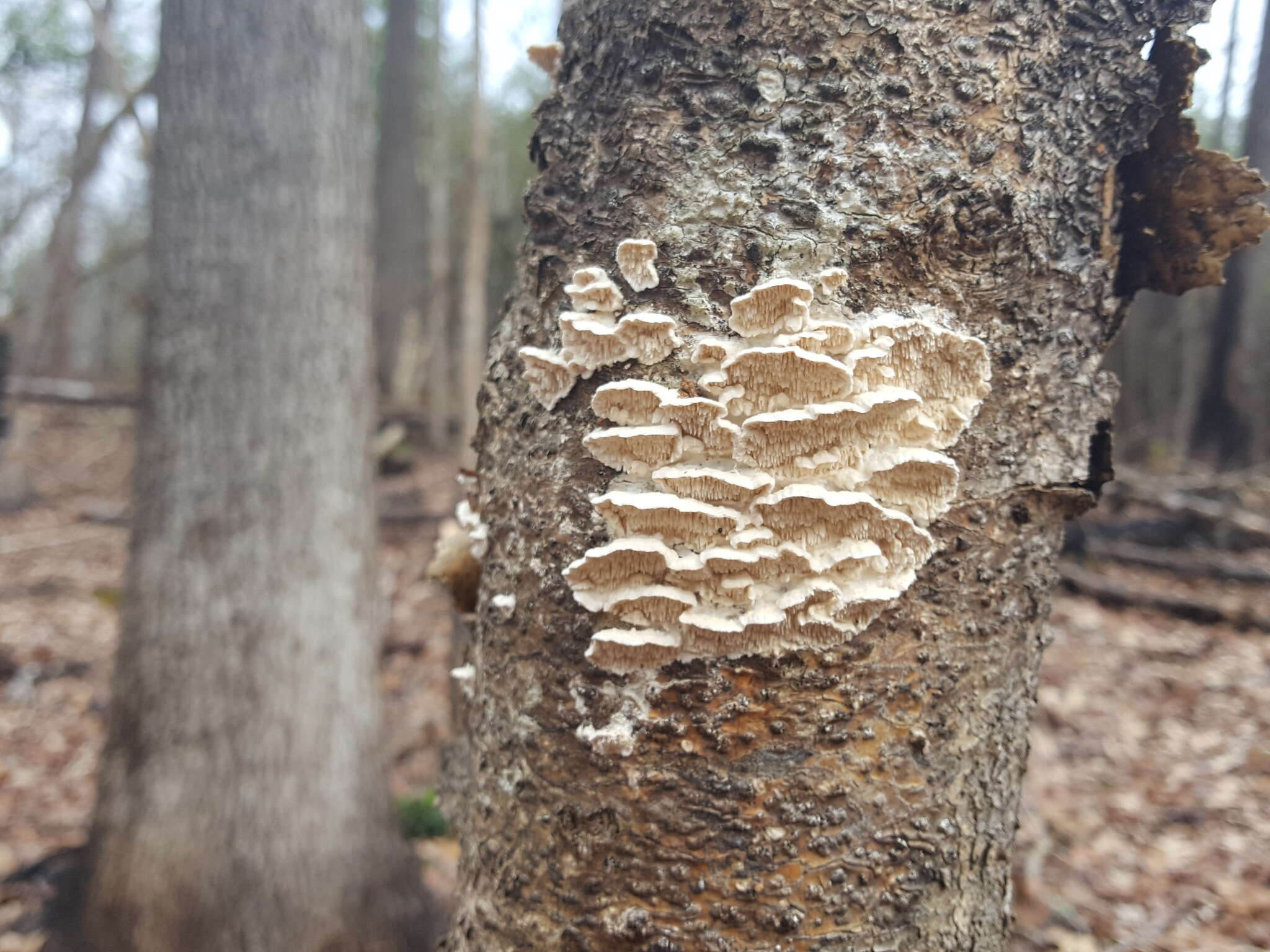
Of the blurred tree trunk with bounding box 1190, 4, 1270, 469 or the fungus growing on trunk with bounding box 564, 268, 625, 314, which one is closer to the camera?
the fungus growing on trunk with bounding box 564, 268, 625, 314

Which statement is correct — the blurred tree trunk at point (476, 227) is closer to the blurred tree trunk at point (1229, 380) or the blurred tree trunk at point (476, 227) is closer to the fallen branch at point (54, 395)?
the fallen branch at point (54, 395)

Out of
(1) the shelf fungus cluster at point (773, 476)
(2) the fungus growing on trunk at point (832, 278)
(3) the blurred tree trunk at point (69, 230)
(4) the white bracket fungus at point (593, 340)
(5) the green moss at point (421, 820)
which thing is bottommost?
(5) the green moss at point (421, 820)

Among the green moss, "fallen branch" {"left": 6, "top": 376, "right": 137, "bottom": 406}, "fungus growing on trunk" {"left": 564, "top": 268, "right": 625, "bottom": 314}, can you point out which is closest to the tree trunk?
the green moss

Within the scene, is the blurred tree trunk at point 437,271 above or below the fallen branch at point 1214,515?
above

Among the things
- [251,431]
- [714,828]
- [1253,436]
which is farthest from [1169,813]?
[1253,436]

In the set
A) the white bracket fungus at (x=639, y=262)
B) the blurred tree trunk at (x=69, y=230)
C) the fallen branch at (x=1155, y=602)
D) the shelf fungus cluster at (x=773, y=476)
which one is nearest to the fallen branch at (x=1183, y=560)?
the fallen branch at (x=1155, y=602)

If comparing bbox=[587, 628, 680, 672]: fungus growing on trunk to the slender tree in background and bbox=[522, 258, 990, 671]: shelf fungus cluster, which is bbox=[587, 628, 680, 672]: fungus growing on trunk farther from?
the slender tree in background
